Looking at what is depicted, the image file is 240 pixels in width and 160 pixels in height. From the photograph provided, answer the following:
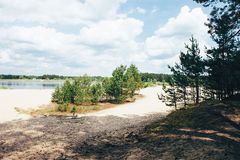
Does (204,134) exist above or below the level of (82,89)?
below

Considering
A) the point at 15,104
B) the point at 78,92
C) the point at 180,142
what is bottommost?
the point at 15,104

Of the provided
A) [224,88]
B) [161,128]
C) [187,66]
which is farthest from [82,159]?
[187,66]

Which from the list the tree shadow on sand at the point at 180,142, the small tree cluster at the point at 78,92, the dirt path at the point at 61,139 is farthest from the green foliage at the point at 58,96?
the tree shadow on sand at the point at 180,142

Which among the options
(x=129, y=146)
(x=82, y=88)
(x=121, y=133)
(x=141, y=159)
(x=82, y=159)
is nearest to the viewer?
(x=141, y=159)

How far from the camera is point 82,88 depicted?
114 feet

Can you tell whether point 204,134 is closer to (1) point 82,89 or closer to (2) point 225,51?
(2) point 225,51

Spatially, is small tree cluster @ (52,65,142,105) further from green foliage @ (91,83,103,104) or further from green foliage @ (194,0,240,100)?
green foliage @ (194,0,240,100)

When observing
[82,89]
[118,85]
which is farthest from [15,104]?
[118,85]

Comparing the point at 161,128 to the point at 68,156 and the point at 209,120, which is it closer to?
the point at 209,120

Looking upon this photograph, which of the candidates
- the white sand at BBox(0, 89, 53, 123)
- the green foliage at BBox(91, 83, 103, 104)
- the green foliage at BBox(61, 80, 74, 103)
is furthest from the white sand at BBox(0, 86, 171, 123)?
the green foliage at BBox(61, 80, 74, 103)

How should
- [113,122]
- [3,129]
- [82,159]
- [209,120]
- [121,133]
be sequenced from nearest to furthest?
[82,159]
[209,120]
[121,133]
[3,129]
[113,122]

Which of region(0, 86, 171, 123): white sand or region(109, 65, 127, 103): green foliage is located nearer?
region(0, 86, 171, 123): white sand

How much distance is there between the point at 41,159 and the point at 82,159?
159cm

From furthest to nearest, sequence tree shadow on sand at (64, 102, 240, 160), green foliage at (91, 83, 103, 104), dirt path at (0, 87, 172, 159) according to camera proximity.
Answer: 1. green foliage at (91, 83, 103, 104)
2. dirt path at (0, 87, 172, 159)
3. tree shadow on sand at (64, 102, 240, 160)
